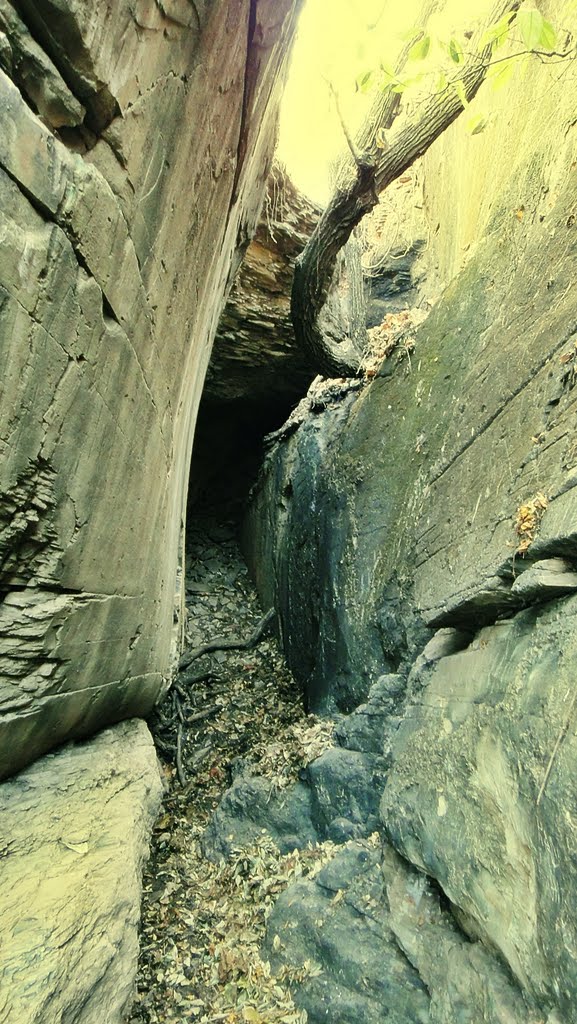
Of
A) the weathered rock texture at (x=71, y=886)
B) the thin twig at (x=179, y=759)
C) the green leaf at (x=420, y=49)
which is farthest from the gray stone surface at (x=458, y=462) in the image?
the weathered rock texture at (x=71, y=886)

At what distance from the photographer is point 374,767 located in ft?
11.7

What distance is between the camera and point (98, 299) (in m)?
2.01

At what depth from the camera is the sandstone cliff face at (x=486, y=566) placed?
177 centimetres

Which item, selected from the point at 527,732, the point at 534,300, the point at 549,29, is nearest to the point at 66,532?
the point at 527,732

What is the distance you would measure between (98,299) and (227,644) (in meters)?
6.25

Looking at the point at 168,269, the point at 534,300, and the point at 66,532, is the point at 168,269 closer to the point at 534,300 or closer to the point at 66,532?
the point at 66,532

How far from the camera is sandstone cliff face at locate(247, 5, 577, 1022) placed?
177 centimetres

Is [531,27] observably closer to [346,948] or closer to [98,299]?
[98,299]

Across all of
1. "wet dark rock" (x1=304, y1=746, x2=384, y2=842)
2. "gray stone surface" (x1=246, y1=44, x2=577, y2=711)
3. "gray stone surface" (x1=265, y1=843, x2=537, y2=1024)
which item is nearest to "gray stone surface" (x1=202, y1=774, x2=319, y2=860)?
Answer: "wet dark rock" (x1=304, y1=746, x2=384, y2=842)

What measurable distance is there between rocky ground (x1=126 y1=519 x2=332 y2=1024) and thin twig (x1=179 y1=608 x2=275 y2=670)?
0.08 meters

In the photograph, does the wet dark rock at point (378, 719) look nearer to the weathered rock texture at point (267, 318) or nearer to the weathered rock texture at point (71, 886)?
the weathered rock texture at point (71, 886)

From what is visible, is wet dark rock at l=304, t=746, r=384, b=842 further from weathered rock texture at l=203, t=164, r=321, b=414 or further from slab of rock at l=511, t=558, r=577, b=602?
weathered rock texture at l=203, t=164, r=321, b=414

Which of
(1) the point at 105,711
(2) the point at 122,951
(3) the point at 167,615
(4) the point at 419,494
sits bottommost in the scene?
(2) the point at 122,951

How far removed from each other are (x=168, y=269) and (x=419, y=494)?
252 centimetres
